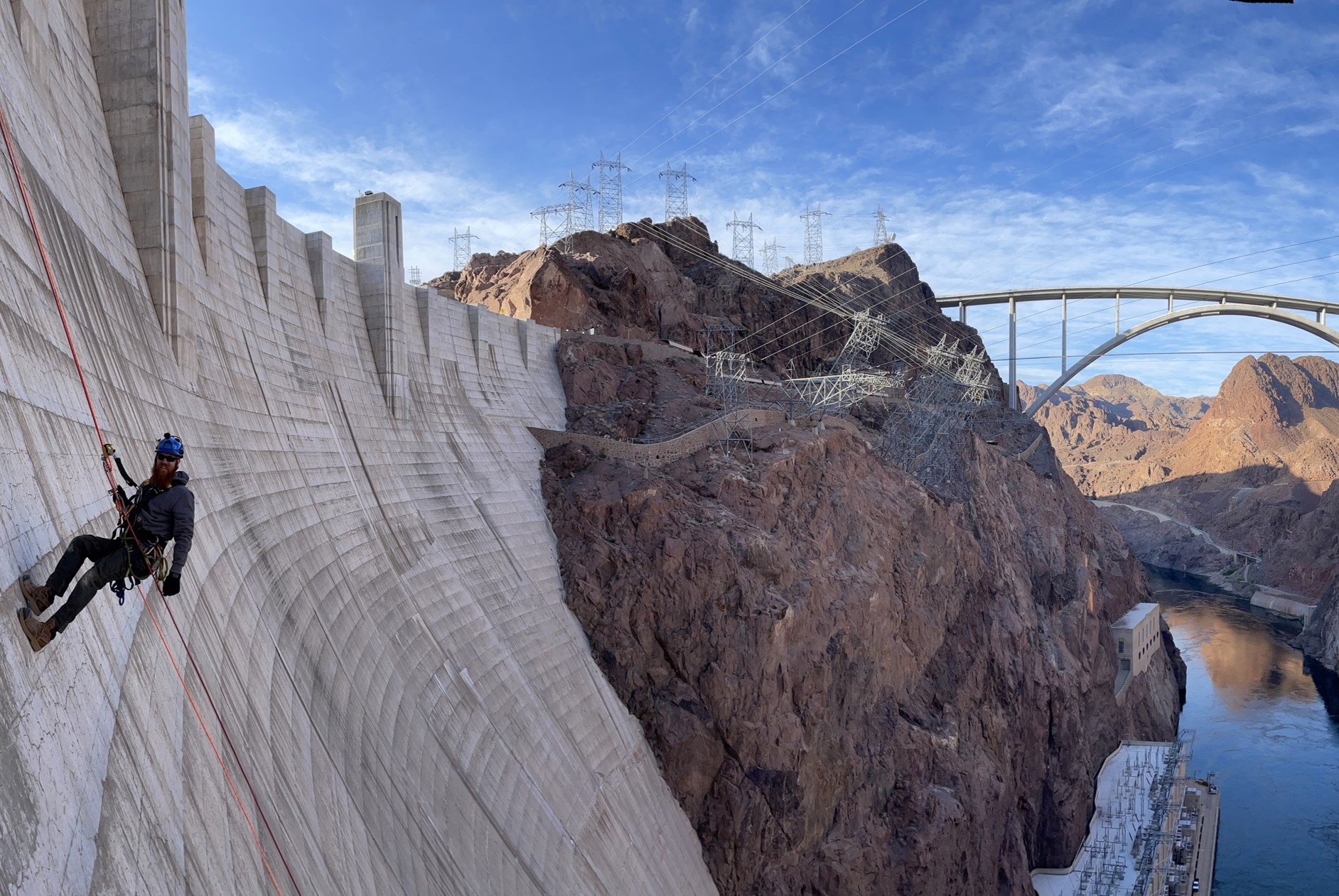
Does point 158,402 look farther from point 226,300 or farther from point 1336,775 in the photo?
point 1336,775

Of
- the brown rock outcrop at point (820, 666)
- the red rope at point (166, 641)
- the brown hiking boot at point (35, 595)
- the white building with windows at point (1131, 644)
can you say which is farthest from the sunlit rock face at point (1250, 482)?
the brown hiking boot at point (35, 595)

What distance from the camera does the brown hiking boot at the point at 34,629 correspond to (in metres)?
6.19

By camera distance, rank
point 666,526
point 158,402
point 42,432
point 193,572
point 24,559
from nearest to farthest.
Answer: point 24,559
point 42,432
point 193,572
point 158,402
point 666,526

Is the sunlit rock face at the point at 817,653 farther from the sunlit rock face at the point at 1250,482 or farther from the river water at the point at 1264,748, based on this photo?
the sunlit rock face at the point at 1250,482

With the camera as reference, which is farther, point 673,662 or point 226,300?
point 673,662

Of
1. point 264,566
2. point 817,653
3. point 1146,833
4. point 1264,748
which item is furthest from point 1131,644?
point 264,566

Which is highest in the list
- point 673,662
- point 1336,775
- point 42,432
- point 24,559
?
point 42,432

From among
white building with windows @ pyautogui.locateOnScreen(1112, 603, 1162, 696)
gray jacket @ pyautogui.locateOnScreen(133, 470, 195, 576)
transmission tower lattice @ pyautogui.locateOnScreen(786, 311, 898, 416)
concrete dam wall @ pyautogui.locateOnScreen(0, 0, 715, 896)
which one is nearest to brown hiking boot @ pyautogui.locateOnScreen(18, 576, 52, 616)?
concrete dam wall @ pyautogui.locateOnScreen(0, 0, 715, 896)

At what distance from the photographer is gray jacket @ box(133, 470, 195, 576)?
6684 mm

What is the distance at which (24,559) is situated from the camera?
21.6 feet

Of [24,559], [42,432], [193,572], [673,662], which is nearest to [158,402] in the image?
[193,572]

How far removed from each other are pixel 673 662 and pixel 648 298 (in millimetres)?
23845

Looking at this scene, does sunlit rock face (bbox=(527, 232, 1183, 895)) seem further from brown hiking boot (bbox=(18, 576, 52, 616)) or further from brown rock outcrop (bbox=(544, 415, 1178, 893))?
brown hiking boot (bbox=(18, 576, 52, 616))

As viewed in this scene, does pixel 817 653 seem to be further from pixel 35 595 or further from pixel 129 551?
pixel 35 595
